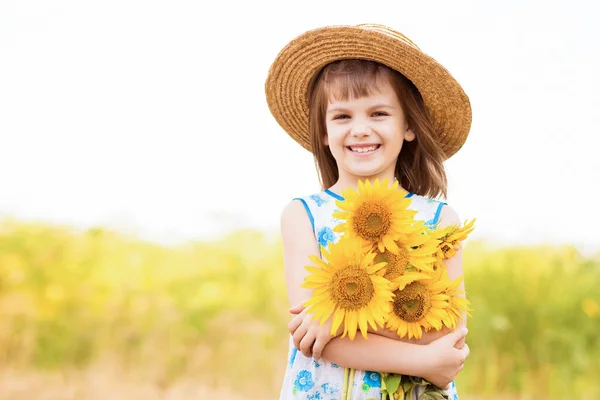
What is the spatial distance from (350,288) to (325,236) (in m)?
0.41

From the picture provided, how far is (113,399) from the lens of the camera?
358 centimetres

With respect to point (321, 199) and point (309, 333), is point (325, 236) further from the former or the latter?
point (309, 333)

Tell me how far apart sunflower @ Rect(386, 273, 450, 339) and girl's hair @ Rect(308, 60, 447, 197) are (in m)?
0.61

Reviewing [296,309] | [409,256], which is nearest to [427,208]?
[409,256]

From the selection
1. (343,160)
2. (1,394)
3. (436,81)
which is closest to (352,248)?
(343,160)

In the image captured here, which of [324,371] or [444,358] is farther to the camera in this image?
[324,371]

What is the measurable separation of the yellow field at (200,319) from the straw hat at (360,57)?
4.69 ft

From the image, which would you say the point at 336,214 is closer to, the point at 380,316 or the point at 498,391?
the point at 380,316

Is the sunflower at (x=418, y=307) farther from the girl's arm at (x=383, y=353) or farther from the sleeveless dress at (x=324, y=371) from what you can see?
the sleeveless dress at (x=324, y=371)

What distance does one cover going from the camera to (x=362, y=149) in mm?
2123

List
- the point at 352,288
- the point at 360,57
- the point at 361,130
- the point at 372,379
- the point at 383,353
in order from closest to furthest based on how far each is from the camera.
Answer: the point at 352,288, the point at 383,353, the point at 372,379, the point at 361,130, the point at 360,57

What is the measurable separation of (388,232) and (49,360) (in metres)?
2.68

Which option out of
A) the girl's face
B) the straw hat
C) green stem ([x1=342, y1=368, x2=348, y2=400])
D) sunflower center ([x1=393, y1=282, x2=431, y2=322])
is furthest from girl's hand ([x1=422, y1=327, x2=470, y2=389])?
the straw hat

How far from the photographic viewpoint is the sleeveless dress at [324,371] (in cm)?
195
